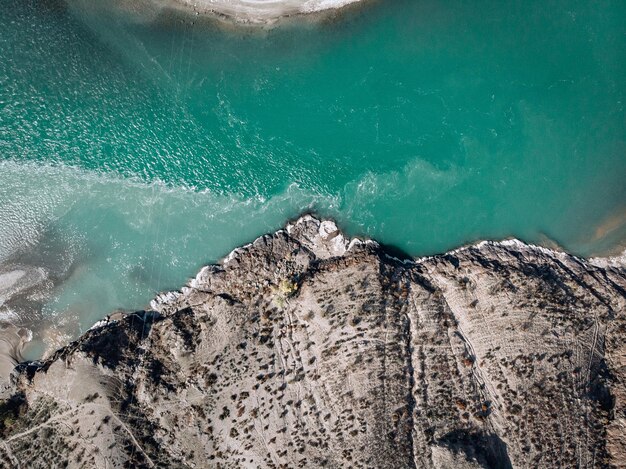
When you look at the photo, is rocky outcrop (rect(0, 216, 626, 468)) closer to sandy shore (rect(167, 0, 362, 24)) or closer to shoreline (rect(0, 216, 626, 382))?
shoreline (rect(0, 216, 626, 382))

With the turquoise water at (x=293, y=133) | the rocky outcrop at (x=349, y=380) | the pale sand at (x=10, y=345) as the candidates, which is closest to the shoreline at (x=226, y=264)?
the pale sand at (x=10, y=345)

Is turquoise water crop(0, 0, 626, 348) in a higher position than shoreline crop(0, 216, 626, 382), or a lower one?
higher

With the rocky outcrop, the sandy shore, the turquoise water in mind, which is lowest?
the rocky outcrop

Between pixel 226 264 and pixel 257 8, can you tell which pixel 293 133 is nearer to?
pixel 257 8

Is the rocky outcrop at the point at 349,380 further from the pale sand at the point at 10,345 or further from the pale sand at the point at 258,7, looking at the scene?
the pale sand at the point at 258,7

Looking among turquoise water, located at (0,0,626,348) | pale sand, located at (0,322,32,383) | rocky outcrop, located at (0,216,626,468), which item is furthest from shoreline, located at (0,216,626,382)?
rocky outcrop, located at (0,216,626,468)

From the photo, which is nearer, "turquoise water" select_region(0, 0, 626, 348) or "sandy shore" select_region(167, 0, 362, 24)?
"turquoise water" select_region(0, 0, 626, 348)
